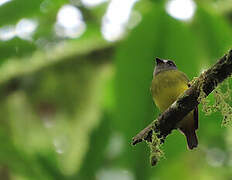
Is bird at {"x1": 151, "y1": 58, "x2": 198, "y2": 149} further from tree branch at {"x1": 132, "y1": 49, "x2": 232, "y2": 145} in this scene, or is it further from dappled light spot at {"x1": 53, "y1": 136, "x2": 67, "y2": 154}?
dappled light spot at {"x1": 53, "y1": 136, "x2": 67, "y2": 154}

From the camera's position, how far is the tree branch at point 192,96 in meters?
0.95

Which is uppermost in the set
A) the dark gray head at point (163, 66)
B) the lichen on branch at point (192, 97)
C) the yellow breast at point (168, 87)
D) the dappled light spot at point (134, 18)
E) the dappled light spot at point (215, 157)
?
the lichen on branch at point (192, 97)

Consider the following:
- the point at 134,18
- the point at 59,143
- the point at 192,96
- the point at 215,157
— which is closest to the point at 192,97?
the point at 192,96

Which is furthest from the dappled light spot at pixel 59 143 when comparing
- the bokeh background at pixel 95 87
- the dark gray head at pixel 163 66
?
the dark gray head at pixel 163 66

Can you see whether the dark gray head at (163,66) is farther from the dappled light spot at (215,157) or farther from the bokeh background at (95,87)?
the dappled light spot at (215,157)

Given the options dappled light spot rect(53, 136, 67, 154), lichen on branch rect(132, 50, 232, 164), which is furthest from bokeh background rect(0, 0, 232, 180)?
lichen on branch rect(132, 50, 232, 164)

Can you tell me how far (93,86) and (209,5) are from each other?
2.20ft

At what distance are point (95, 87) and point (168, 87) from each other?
89cm

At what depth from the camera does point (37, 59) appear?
248 centimetres

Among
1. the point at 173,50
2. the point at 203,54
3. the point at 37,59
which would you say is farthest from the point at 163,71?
the point at 37,59

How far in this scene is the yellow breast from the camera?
152cm

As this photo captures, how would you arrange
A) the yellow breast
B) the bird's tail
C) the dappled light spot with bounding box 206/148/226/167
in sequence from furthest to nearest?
the dappled light spot with bounding box 206/148/226/167 < the bird's tail < the yellow breast

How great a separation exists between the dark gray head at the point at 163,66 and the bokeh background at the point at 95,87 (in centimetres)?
3

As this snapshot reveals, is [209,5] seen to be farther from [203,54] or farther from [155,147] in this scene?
[155,147]
